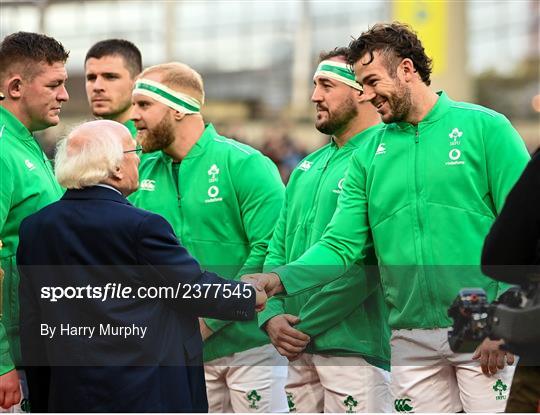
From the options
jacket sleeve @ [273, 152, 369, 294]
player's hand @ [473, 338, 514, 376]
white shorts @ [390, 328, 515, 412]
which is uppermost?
jacket sleeve @ [273, 152, 369, 294]

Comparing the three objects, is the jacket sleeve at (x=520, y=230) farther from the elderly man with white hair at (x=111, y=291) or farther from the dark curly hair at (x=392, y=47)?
the dark curly hair at (x=392, y=47)

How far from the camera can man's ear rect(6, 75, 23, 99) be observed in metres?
5.43

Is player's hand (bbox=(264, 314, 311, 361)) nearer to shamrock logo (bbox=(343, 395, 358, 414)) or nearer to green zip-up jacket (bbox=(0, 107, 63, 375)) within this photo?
shamrock logo (bbox=(343, 395, 358, 414))

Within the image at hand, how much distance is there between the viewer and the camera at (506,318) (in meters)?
3.71

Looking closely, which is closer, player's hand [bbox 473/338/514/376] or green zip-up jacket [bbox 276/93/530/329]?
player's hand [bbox 473/338/514/376]

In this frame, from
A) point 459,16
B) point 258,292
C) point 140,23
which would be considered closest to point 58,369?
point 258,292

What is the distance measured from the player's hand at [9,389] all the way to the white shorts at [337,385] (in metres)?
1.33

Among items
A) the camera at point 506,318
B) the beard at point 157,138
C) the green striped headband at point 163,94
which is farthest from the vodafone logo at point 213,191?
the camera at point 506,318

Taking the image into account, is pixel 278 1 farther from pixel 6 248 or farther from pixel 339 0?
pixel 6 248

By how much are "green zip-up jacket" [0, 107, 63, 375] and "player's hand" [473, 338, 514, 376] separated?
1.83 metres

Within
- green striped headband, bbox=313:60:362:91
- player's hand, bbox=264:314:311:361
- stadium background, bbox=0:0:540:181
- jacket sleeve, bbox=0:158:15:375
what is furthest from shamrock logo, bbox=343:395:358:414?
stadium background, bbox=0:0:540:181

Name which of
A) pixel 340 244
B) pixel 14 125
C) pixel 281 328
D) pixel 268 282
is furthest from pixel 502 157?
pixel 14 125

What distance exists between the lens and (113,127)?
15.0 feet

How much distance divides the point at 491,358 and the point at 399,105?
1083 millimetres
